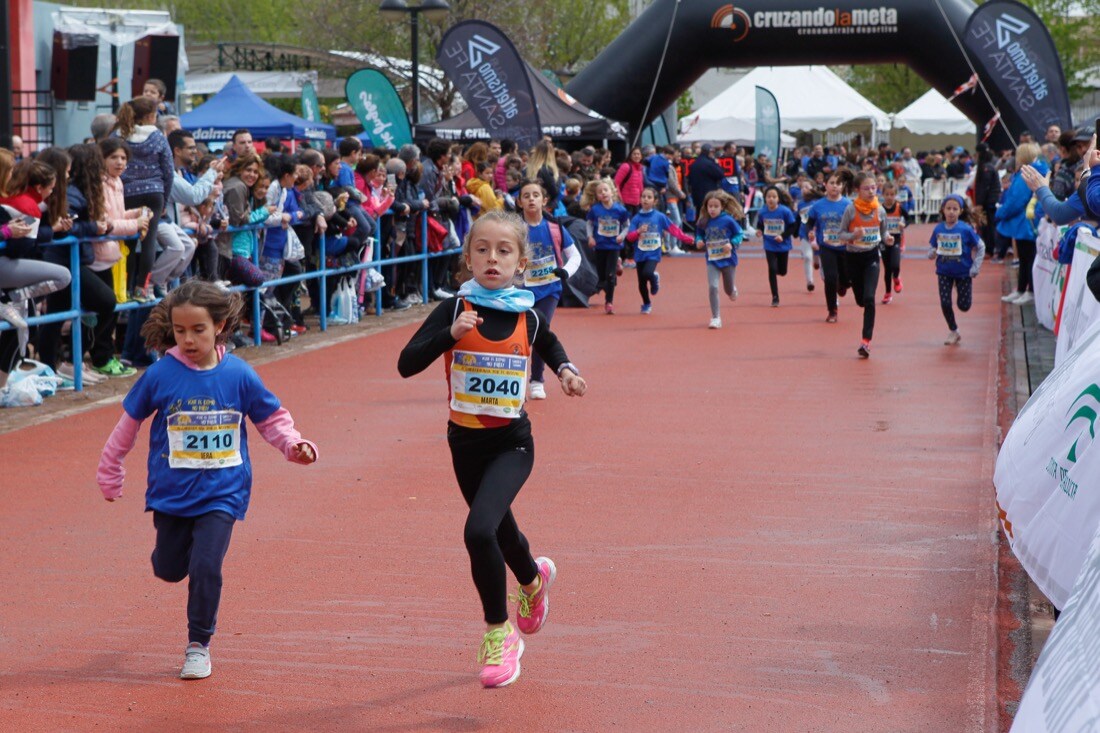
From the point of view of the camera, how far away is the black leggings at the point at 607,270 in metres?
18.7

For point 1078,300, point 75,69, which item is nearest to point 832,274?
point 1078,300

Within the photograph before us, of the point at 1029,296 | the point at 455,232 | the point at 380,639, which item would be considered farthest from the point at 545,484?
the point at 1029,296

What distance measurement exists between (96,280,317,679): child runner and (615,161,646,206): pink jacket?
1998 cm

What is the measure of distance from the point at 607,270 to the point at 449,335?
45.5ft

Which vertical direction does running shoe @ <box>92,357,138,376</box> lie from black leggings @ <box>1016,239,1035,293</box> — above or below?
below

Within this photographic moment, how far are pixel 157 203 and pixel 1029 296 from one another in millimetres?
11988

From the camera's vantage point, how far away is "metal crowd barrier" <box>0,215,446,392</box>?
10961 mm

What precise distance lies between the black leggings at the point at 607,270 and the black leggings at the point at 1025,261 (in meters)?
5.11

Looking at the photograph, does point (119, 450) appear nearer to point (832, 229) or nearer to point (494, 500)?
point (494, 500)

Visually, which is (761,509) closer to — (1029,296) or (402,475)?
(402,475)

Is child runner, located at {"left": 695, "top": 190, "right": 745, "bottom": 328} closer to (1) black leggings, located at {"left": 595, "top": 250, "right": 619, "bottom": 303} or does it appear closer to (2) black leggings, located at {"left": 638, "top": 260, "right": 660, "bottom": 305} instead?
(2) black leggings, located at {"left": 638, "top": 260, "right": 660, "bottom": 305}

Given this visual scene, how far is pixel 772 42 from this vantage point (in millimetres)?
28000

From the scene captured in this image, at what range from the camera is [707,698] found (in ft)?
16.0

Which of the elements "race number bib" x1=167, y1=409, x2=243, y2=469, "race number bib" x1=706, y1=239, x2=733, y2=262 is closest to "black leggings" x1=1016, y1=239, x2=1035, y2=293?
"race number bib" x1=706, y1=239, x2=733, y2=262
